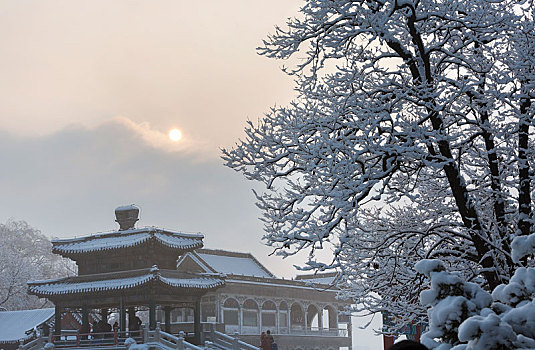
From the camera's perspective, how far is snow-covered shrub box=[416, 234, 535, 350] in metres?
4.91

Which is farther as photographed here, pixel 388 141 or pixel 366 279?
pixel 366 279

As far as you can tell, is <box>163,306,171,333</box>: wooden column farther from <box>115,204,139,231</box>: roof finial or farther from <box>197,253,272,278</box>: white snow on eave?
<box>197,253,272,278</box>: white snow on eave

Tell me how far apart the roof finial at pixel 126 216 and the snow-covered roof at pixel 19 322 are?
10.4 metres

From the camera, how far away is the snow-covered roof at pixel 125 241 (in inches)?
1289

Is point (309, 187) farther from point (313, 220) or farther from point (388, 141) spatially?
point (388, 141)

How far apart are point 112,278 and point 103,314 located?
3997 mm

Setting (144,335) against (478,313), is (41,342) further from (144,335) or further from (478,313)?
(478,313)

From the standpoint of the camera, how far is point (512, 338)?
4.97 metres

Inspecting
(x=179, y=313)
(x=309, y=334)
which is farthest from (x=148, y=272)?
(x=309, y=334)

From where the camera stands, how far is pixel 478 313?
556 cm

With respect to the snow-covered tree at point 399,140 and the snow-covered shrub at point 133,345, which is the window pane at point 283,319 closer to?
the snow-covered shrub at point 133,345

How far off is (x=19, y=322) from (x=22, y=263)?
1732 cm

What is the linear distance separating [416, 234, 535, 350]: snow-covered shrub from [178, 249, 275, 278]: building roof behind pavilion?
38.5m

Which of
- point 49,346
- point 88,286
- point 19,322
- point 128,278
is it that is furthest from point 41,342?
point 19,322
